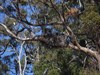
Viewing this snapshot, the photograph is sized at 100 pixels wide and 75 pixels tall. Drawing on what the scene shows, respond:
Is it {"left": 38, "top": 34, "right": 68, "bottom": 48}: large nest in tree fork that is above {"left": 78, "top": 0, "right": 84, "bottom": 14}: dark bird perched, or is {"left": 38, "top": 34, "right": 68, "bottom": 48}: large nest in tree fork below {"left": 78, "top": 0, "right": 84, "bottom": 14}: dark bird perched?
below

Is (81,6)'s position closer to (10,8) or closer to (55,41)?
(55,41)

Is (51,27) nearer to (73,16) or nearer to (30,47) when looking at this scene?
(73,16)

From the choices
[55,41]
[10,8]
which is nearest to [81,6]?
[55,41]

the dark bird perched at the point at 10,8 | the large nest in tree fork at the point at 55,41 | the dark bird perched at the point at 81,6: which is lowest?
the large nest in tree fork at the point at 55,41

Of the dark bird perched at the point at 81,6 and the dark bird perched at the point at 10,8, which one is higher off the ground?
the dark bird perched at the point at 10,8

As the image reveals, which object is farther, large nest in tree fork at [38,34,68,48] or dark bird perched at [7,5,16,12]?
dark bird perched at [7,5,16,12]

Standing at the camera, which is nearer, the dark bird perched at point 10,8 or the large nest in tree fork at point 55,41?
the large nest in tree fork at point 55,41

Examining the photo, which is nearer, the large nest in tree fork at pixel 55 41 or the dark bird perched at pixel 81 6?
the large nest in tree fork at pixel 55 41

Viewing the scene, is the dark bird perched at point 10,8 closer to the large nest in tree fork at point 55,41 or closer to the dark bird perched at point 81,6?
the large nest in tree fork at point 55,41

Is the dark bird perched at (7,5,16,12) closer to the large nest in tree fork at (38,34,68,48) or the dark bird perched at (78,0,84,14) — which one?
the large nest in tree fork at (38,34,68,48)

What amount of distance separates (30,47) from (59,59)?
6.28 meters

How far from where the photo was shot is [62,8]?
58.7 feet

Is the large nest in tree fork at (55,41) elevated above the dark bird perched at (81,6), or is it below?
below

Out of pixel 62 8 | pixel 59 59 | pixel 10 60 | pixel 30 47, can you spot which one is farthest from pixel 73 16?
pixel 10 60
